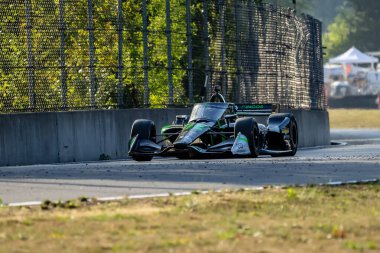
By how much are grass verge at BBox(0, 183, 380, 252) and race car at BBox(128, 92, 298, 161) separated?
8396 mm

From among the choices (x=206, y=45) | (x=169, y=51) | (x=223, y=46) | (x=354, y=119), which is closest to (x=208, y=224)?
(x=169, y=51)

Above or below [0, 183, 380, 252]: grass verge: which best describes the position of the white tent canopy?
above

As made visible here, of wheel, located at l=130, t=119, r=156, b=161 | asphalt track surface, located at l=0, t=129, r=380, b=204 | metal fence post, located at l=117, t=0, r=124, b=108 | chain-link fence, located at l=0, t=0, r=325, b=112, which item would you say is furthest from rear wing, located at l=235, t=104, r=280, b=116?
metal fence post, located at l=117, t=0, r=124, b=108

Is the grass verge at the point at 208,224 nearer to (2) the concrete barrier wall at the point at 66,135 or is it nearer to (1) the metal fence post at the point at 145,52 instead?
(2) the concrete barrier wall at the point at 66,135

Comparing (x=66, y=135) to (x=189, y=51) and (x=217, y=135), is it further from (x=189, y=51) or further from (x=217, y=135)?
(x=189, y=51)

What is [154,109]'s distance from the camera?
27500 millimetres

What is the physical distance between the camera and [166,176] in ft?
60.2

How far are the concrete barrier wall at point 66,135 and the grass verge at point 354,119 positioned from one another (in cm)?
3493

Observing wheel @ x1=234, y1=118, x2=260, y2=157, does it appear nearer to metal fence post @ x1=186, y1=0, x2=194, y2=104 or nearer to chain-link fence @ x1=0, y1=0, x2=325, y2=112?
chain-link fence @ x1=0, y1=0, x2=325, y2=112

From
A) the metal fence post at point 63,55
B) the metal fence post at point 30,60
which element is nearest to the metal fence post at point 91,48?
the metal fence post at point 63,55

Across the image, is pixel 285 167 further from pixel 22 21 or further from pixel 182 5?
pixel 182 5

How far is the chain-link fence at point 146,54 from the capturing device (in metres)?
24.7

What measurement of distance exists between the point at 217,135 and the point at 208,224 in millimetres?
12665

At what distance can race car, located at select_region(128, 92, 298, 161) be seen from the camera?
76.2 feet
